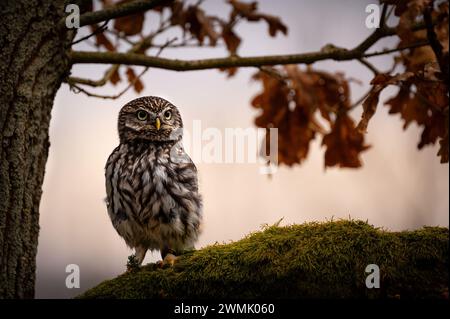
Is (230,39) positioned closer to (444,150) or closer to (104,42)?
(104,42)

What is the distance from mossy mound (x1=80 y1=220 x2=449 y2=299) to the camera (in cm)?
261

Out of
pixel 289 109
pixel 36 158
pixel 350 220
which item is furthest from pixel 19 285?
pixel 289 109

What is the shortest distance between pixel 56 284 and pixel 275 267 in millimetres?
3748

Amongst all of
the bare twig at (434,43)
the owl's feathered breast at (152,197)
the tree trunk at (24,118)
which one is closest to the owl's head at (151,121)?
the owl's feathered breast at (152,197)

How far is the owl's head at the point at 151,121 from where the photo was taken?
11.8ft

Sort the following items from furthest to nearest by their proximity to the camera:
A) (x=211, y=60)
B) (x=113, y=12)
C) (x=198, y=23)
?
(x=198, y=23)
(x=211, y=60)
(x=113, y=12)

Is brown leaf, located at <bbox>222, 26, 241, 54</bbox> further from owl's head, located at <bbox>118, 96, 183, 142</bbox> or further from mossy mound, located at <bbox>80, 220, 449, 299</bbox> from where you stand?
mossy mound, located at <bbox>80, 220, 449, 299</bbox>

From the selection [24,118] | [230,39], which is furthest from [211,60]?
[24,118]

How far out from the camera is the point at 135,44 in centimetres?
429

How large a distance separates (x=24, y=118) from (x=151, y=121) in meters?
0.74

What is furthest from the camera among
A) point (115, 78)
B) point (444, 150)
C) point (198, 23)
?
point (115, 78)

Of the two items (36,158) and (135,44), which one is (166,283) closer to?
(36,158)

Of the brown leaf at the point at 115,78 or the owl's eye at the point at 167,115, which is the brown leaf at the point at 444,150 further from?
the brown leaf at the point at 115,78

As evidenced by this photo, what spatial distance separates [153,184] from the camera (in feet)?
11.2
